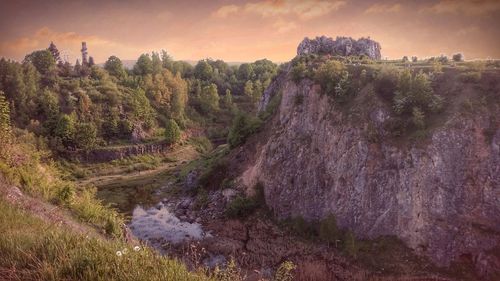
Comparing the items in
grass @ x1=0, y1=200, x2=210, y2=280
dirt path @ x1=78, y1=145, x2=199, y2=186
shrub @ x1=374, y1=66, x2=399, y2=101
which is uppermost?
shrub @ x1=374, y1=66, x2=399, y2=101

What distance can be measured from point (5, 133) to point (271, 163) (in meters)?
26.1

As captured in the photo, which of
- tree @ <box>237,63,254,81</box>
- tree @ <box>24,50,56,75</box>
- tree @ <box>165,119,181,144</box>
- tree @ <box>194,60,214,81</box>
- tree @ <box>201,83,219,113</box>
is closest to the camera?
tree @ <box>165,119,181,144</box>

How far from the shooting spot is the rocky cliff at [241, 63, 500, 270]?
90.0 ft

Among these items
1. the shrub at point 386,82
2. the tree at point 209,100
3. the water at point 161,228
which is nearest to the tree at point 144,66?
the tree at point 209,100

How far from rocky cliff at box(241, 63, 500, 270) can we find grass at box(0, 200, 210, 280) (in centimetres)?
2575

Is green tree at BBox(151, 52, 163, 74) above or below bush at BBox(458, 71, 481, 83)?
above

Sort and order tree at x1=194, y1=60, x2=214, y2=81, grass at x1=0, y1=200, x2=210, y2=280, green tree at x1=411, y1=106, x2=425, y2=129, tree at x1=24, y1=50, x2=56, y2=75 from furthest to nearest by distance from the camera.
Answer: tree at x1=194, y1=60, x2=214, y2=81
tree at x1=24, y1=50, x2=56, y2=75
green tree at x1=411, y1=106, x2=425, y2=129
grass at x1=0, y1=200, x2=210, y2=280

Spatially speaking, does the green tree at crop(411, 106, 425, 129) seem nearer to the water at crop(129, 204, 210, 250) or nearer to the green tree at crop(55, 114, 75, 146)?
the water at crop(129, 204, 210, 250)

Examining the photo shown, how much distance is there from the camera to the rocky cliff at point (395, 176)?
2744 cm

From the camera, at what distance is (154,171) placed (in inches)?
2425

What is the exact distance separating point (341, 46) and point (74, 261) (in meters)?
55.1

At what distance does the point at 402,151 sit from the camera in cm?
3123

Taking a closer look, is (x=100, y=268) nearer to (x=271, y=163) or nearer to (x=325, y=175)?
(x=325, y=175)

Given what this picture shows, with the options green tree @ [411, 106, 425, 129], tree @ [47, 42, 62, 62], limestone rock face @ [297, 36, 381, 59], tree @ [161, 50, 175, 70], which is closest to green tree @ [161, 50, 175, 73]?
tree @ [161, 50, 175, 70]
